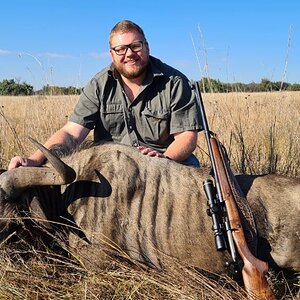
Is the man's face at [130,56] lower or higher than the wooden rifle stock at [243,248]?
higher

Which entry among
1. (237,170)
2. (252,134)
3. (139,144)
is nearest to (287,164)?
(237,170)

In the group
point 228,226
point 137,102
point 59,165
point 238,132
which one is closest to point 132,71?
Result: point 137,102

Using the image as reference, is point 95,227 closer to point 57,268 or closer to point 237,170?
point 57,268

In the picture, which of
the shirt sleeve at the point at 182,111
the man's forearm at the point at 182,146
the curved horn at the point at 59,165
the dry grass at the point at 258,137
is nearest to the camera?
the curved horn at the point at 59,165

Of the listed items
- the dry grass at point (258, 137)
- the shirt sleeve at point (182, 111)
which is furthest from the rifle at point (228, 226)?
the dry grass at point (258, 137)

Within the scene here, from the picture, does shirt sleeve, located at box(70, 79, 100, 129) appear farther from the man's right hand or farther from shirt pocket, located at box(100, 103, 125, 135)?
the man's right hand

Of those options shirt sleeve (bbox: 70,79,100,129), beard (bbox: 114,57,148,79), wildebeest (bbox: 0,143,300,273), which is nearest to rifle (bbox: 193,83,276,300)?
wildebeest (bbox: 0,143,300,273)

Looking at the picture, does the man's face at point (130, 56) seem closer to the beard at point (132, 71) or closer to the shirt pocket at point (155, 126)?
the beard at point (132, 71)

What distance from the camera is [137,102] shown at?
438 cm

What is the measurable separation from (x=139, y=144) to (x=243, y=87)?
4108 millimetres

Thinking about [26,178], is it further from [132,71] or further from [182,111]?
[182,111]

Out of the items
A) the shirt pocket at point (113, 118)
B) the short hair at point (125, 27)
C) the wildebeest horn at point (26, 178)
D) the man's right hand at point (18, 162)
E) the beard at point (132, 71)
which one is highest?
the short hair at point (125, 27)

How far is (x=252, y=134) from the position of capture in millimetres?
7043

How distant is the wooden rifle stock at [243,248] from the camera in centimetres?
270
